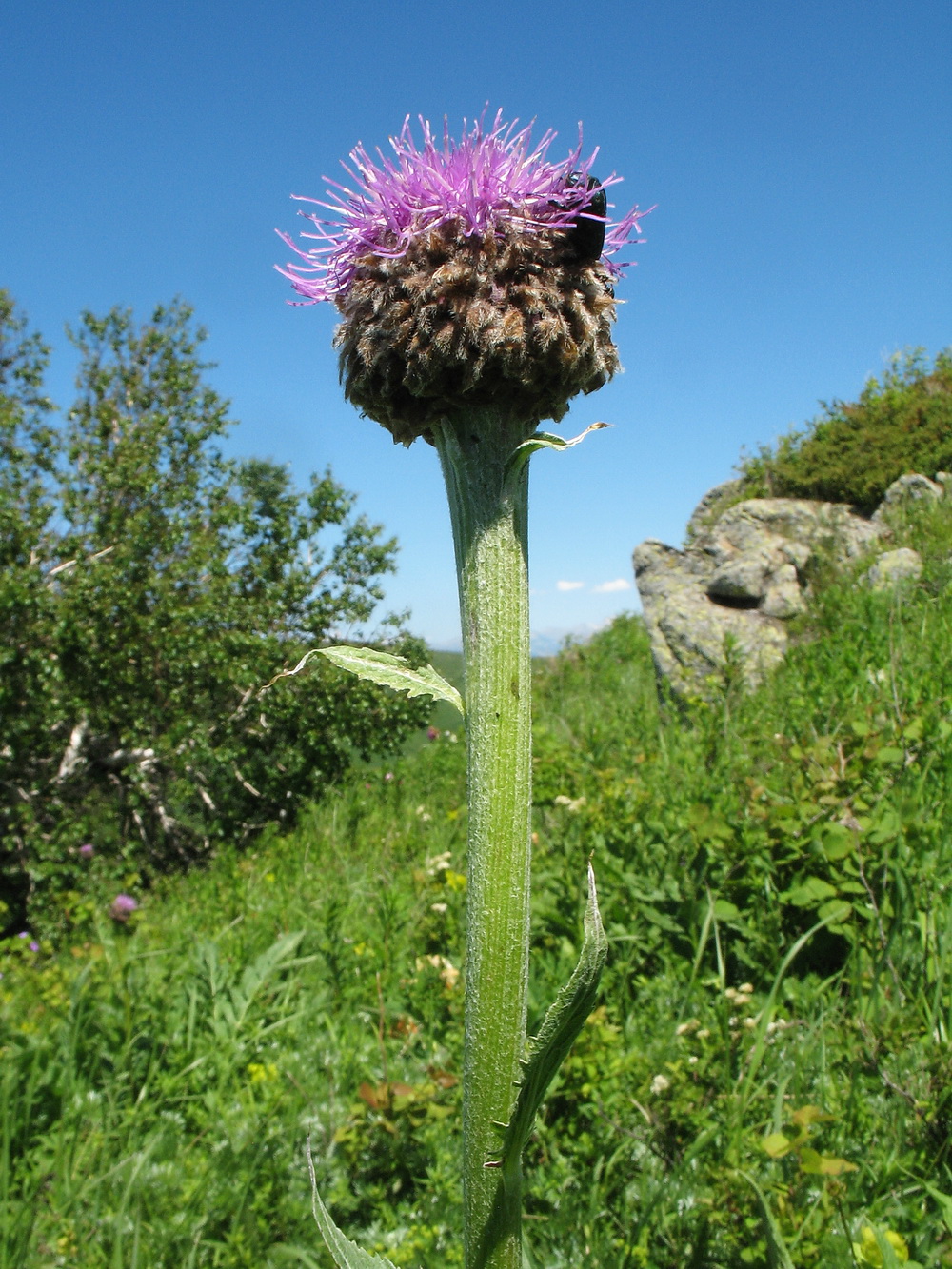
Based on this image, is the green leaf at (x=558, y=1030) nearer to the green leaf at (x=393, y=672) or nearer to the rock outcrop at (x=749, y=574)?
the green leaf at (x=393, y=672)

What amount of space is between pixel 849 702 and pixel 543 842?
2128 mm

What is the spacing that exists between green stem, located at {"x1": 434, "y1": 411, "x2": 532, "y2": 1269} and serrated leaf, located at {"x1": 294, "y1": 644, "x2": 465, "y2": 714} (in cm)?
6

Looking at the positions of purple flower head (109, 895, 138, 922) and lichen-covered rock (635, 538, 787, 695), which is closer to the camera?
purple flower head (109, 895, 138, 922)

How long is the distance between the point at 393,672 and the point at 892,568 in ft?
29.3

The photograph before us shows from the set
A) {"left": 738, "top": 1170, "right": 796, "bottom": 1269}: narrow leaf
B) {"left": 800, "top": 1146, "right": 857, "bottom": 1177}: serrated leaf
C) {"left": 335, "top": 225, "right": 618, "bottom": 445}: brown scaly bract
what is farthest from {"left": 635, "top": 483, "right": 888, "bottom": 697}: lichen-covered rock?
{"left": 335, "top": 225, "right": 618, "bottom": 445}: brown scaly bract

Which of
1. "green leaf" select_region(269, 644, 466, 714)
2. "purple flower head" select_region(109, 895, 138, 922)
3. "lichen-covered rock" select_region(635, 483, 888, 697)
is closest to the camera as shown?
"green leaf" select_region(269, 644, 466, 714)

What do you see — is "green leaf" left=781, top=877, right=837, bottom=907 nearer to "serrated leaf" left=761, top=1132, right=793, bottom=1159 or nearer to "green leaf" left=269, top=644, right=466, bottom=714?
"serrated leaf" left=761, top=1132, right=793, bottom=1159

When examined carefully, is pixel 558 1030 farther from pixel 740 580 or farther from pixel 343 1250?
pixel 740 580

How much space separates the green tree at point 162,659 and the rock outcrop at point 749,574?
12.2 ft

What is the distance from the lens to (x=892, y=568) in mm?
8992

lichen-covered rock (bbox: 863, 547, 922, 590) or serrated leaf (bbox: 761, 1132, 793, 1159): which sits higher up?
lichen-covered rock (bbox: 863, 547, 922, 590)

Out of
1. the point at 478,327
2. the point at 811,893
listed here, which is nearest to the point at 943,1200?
the point at 811,893

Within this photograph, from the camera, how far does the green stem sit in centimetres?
Answer: 138

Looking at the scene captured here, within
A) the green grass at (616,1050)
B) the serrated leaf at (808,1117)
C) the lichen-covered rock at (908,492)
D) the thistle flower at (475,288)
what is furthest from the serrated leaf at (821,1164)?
the lichen-covered rock at (908,492)
